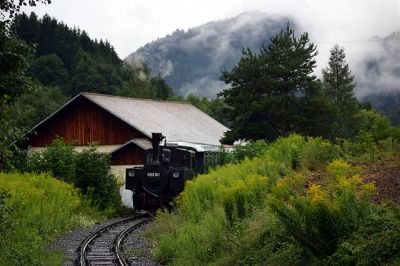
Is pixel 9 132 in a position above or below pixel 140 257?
above

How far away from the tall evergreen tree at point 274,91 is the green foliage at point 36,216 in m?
15.5

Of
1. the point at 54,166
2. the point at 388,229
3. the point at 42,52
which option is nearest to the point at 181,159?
the point at 54,166

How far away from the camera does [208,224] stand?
11.9 meters

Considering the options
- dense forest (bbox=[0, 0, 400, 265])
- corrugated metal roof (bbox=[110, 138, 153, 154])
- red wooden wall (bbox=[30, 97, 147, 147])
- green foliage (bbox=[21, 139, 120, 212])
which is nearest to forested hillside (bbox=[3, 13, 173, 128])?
red wooden wall (bbox=[30, 97, 147, 147])

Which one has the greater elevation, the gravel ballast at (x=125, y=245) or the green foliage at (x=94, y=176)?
the green foliage at (x=94, y=176)

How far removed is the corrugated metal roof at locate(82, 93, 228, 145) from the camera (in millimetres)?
36500

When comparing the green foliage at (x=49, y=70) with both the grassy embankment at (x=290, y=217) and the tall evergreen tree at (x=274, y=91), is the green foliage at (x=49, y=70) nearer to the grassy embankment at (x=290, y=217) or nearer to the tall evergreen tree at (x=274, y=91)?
the tall evergreen tree at (x=274, y=91)

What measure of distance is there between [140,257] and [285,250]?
5.40 metres

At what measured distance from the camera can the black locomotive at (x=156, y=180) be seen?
2219 centimetres

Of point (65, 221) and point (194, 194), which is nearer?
point (194, 194)

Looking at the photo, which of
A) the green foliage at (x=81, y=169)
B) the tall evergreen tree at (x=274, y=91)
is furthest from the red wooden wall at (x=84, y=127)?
the green foliage at (x=81, y=169)

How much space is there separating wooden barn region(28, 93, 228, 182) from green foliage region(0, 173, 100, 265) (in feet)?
40.1

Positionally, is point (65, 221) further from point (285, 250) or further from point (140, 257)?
point (285, 250)

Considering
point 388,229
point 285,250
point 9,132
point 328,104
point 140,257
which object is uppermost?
point 328,104
